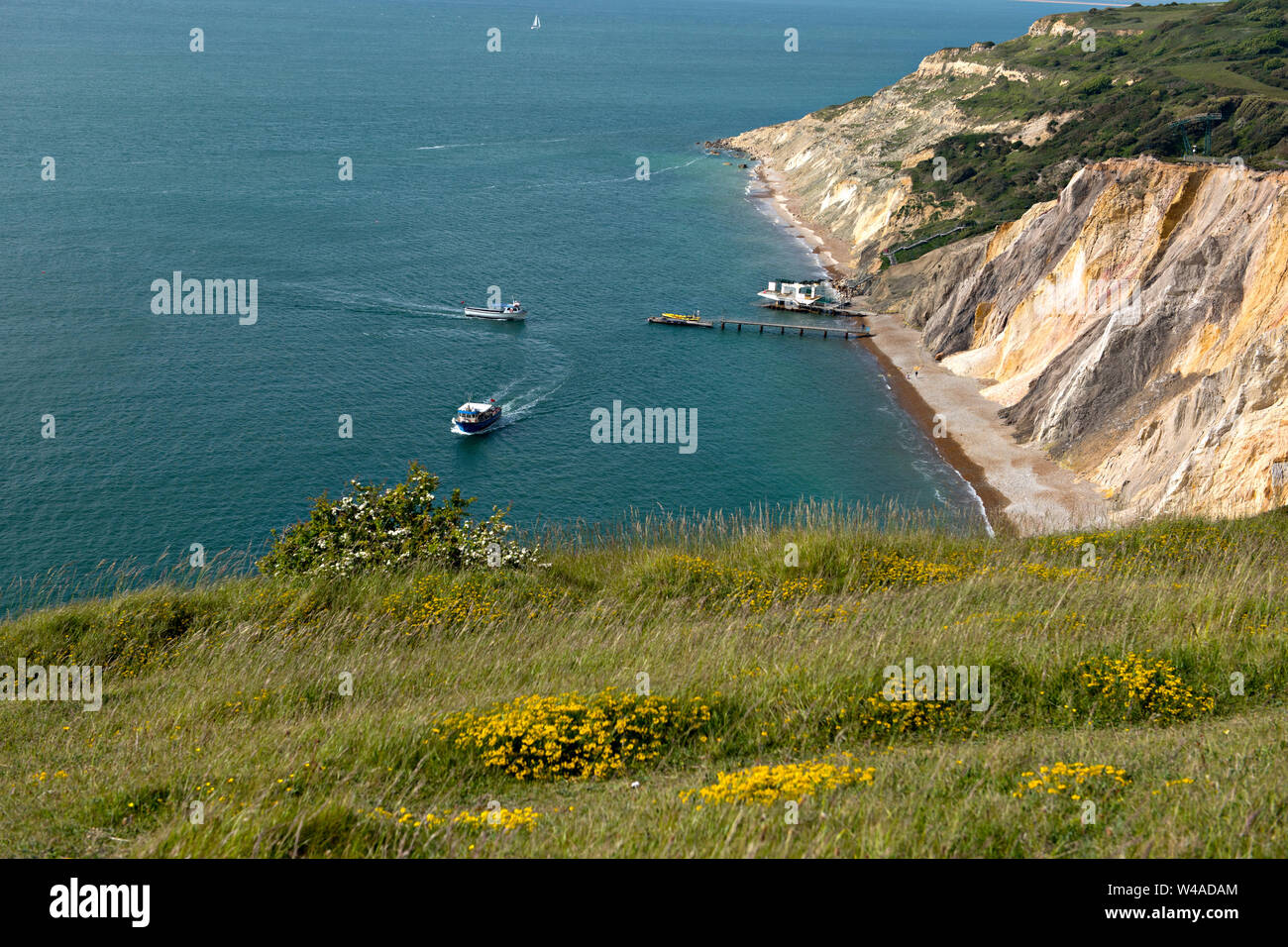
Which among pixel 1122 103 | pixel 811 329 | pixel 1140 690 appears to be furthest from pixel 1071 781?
pixel 1122 103

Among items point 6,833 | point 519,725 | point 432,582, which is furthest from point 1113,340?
point 6,833

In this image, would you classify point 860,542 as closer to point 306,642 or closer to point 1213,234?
point 306,642

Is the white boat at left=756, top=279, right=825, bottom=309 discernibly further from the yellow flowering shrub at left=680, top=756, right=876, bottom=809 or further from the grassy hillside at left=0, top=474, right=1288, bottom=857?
the yellow flowering shrub at left=680, top=756, right=876, bottom=809

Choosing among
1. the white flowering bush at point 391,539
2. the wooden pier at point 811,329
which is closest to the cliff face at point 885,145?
the wooden pier at point 811,329

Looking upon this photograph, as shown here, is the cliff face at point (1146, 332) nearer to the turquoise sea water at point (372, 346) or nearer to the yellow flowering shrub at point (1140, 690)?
the turquoise sea water at point (372, 346)

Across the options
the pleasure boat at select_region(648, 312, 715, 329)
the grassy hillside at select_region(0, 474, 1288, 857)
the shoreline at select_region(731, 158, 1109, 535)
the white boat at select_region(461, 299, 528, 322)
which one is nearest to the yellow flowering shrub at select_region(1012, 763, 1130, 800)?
the grassy hillside at select_region(0, 474, 1288, 857)
